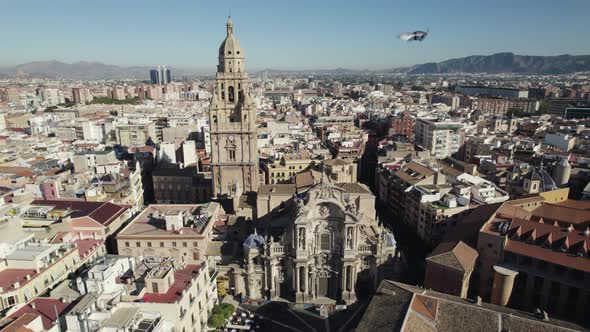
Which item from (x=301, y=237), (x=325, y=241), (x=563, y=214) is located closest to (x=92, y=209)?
(x=301, y=237)

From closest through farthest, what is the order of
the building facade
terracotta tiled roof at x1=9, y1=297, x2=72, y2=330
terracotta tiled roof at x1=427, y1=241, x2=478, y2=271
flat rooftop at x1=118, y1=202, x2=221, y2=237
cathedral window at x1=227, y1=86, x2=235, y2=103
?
terracotta tiled roof at x1=9, y1=297, x2=72, y2=330 < terracotta tiled roof at x1=427, y1=241, x2=478, y2=271 < the building facade < flat rooftop at x1=118, y1=202, x2=221, y2=237 < cathedral window at x1=227, y1=86, x2=235, y2=103

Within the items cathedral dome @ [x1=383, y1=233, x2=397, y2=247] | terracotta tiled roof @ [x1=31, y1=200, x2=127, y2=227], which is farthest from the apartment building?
cathedral dome @ [x1=383, y1=233, x2=397, y2=247]

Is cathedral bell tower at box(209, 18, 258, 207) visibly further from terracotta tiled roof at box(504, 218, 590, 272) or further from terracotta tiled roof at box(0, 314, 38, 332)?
terracotta tiled roof at box(504, 218, 590, 272)

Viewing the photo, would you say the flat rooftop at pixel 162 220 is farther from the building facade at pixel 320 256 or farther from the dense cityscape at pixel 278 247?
the building facade at pixel 320 256

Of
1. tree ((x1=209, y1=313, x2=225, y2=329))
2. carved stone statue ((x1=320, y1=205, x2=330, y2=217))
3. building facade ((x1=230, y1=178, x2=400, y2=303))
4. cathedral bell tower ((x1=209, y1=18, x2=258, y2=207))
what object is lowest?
tree ((x1=209, y1=313, x2=225, y2=329))

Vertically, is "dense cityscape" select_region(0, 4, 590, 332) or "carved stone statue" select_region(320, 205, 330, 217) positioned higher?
"carved stone statue" select_region(320, 205, 330, 217)

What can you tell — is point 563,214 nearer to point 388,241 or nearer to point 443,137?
point 388,241
